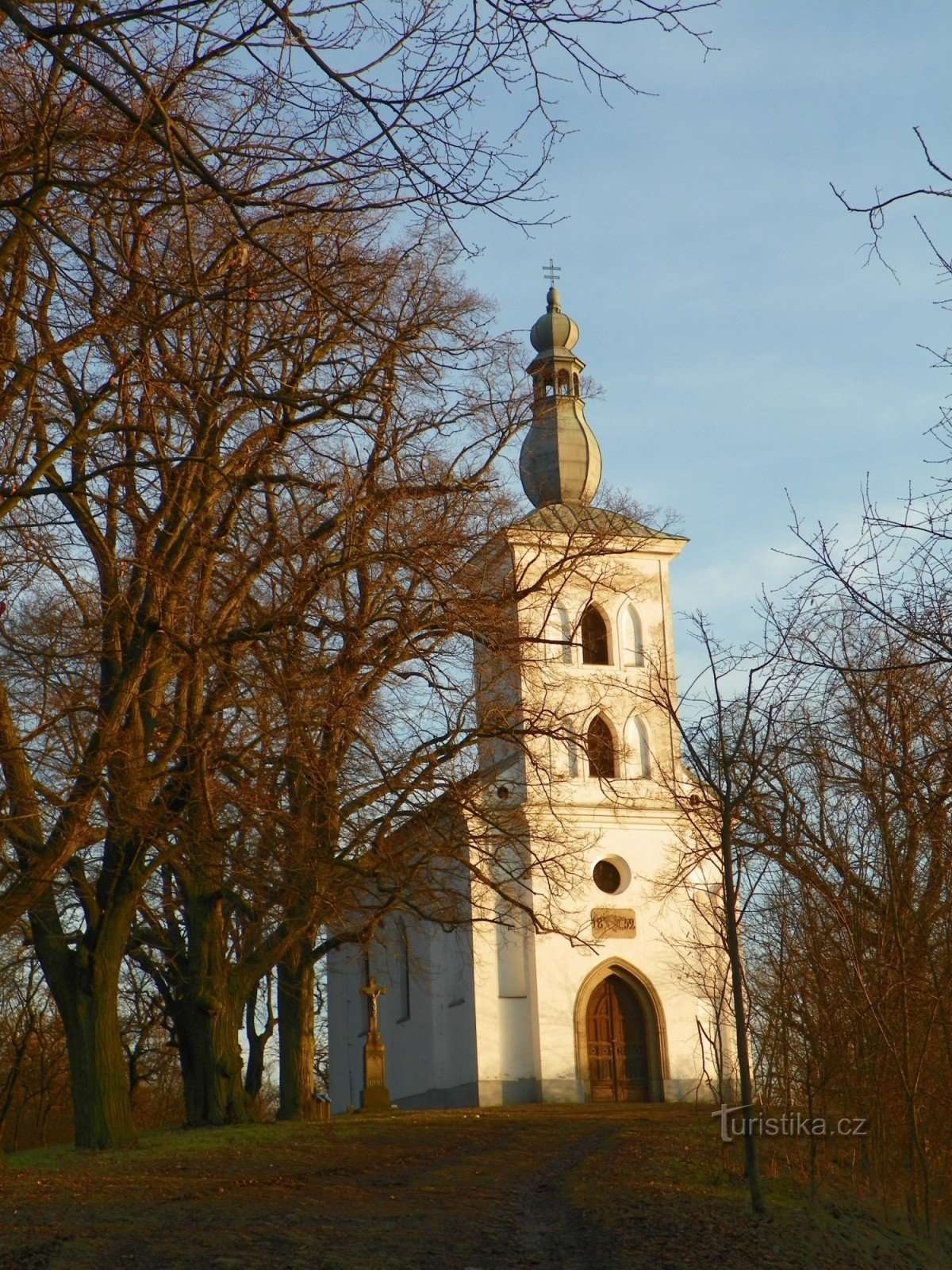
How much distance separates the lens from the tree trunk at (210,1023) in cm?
1867

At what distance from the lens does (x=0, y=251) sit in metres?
10.4

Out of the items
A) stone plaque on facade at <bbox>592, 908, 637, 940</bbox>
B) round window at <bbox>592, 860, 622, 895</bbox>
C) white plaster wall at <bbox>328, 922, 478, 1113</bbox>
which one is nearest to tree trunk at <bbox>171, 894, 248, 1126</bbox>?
white plaster wall at <bbox>328, 922, 478, 1113</bbox>

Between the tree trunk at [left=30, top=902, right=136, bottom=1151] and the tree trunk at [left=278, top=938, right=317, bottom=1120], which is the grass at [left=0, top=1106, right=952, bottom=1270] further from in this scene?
the tree trunk at [left=278, top=938, right=317, bottom=1120]

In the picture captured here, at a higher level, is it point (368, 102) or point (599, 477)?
point (599, 477)

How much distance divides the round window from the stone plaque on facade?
503mm

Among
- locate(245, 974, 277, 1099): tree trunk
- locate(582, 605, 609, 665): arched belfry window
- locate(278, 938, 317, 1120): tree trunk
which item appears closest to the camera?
locate(278, 938, 317, 1120): tree trunk

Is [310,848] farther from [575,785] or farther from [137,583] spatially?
[575,785]

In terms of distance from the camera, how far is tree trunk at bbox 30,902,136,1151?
15078 mm

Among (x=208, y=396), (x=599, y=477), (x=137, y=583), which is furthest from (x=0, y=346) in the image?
(x=599, y=477)

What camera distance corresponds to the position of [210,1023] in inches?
741

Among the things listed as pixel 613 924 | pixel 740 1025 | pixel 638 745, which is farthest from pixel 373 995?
pixel 740 1025

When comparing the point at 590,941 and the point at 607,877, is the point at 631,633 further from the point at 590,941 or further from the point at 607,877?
the point at 590,941

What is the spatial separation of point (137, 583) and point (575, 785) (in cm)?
2030

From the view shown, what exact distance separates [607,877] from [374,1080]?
23.6 feet
